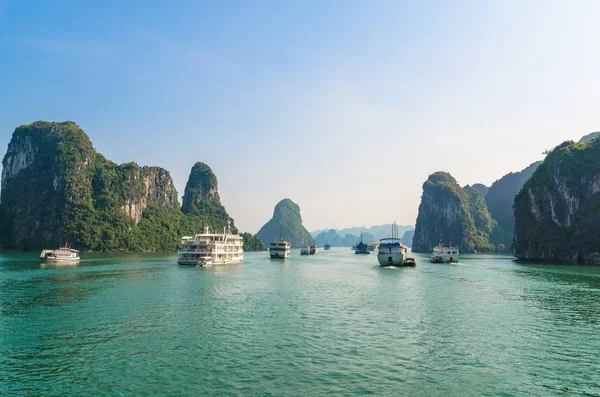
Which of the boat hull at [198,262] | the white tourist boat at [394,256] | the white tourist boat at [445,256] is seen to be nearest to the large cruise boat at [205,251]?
the boat hull at [198,262]

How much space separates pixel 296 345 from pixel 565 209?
142 meters

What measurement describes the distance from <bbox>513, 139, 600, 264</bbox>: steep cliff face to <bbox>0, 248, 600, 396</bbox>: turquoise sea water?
8858cm

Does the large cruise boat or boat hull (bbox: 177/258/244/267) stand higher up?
the large cruise boat

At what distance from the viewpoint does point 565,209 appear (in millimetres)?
132125

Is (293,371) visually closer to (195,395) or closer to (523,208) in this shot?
(195,395)

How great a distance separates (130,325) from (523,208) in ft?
565

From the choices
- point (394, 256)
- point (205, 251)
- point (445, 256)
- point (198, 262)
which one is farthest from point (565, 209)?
point (198, 262)

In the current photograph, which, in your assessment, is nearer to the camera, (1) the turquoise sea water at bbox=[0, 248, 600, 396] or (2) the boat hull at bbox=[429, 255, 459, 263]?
(1) the turquoise sea water at bbox=[0, 248, 600, 396]

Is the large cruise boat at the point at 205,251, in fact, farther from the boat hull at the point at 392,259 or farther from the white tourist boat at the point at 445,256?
the white tourist boat at the point at 445,256

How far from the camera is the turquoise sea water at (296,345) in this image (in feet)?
62.9

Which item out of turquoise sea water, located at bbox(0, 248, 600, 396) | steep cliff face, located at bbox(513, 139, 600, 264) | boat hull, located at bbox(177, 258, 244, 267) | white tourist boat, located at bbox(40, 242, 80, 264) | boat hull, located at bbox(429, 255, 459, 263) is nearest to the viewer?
turquoise sea water, located at bbox(0, 248, 600, 396)

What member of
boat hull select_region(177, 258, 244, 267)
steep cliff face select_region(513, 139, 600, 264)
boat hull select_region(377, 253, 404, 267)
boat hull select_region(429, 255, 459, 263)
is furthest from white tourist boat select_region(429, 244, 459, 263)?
boat hull select_region(177, 258, 244, 267)

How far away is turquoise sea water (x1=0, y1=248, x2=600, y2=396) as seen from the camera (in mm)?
19172

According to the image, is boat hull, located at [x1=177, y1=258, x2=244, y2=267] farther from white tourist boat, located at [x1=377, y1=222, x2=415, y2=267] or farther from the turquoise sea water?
the turquoise sea water
